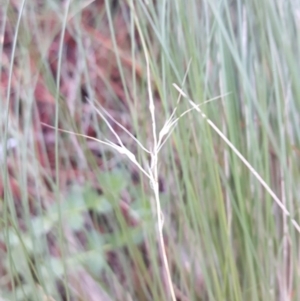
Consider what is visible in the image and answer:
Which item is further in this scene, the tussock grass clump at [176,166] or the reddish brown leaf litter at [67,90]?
the reddish brown leaf litter at [67,90]

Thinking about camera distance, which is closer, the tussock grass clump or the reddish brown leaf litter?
the tussock grass clump

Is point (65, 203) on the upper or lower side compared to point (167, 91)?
lower

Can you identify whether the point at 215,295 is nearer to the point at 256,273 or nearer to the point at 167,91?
the point at 256,273

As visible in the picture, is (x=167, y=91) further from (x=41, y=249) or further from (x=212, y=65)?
(x=41, y=249)

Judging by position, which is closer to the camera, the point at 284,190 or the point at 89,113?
the point at 284,190

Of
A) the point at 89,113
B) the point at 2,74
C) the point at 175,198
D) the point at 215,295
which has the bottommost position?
the point at 215,295

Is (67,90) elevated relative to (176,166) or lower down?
elevated

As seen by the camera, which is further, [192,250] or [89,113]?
[89,113]

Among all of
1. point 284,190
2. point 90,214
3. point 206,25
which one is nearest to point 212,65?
point 206,25

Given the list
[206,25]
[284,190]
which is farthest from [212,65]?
[284,190]

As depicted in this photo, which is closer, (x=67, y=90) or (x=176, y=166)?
(x=176, y=166)
